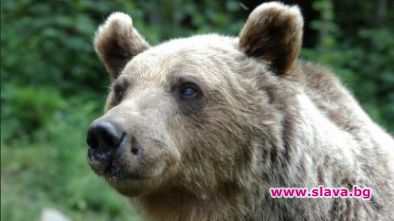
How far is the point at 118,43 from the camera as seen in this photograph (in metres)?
4.58

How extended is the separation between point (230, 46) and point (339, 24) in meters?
9.72

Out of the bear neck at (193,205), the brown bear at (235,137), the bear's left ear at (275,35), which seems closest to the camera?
the brown bear at (235,137)

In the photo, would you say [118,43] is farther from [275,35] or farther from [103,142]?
[103,142]

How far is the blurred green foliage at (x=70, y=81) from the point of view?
793 cm

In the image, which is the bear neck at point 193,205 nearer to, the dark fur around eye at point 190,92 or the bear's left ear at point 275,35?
the dark fur around eye at point 190,92

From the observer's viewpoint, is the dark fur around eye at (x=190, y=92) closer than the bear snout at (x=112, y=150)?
No

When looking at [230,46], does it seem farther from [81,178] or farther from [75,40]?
[75,40]

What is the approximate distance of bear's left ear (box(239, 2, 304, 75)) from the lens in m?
4.02

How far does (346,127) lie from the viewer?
4484 mm

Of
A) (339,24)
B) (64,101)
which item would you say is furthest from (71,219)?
(339,24)

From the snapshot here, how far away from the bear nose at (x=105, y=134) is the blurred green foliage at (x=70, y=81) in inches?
154

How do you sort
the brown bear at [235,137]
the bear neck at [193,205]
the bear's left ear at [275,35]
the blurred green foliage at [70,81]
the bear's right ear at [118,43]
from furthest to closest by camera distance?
the blurred green foliage at [70,81]
the bear's right ear at [118,43]
the bear's left ear at [275,35]
the bear neck at [193,205]
the brown bear at [235,137]

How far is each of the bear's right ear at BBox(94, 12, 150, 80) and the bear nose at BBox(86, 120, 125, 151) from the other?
1.15m

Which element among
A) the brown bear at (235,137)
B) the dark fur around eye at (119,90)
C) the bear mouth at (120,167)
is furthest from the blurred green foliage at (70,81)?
the bear mouth at (120,167)
